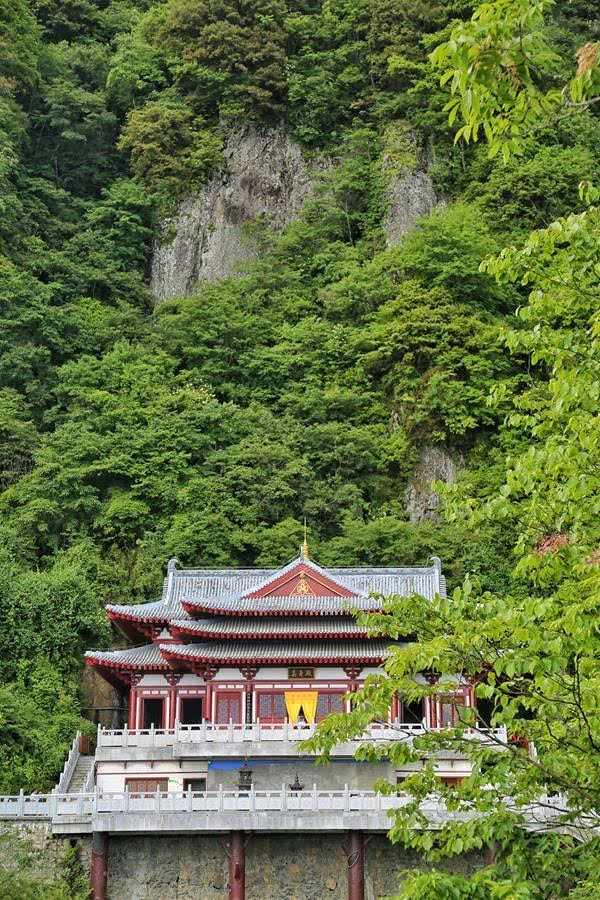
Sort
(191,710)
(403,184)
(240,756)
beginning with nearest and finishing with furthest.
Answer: (240,756), (191,710), (403,184)

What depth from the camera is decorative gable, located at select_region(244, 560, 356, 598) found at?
126 feet

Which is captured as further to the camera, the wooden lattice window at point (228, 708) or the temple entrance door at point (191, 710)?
the temple entrance door at point (191, 710)

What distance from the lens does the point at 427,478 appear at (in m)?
50.4

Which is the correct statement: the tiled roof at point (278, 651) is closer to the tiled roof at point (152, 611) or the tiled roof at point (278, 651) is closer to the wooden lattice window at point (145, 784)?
the tiled roof at point (152, 611)

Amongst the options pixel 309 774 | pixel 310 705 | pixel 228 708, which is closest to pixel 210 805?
pixel 309 774

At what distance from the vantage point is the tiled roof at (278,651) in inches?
1435

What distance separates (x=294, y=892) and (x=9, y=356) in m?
29.3

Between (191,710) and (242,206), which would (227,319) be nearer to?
(242,206)

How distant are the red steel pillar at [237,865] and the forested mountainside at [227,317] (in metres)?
7.92

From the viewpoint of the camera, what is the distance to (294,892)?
30938 mm

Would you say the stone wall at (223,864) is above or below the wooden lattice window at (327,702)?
below

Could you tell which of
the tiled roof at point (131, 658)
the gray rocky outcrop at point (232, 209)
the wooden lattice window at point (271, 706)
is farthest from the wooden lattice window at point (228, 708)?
the gray rocky outcrop at point (232, 209)

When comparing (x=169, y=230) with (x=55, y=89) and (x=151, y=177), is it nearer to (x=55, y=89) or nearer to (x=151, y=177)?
(x=151, y=177)

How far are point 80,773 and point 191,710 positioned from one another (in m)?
4.05
